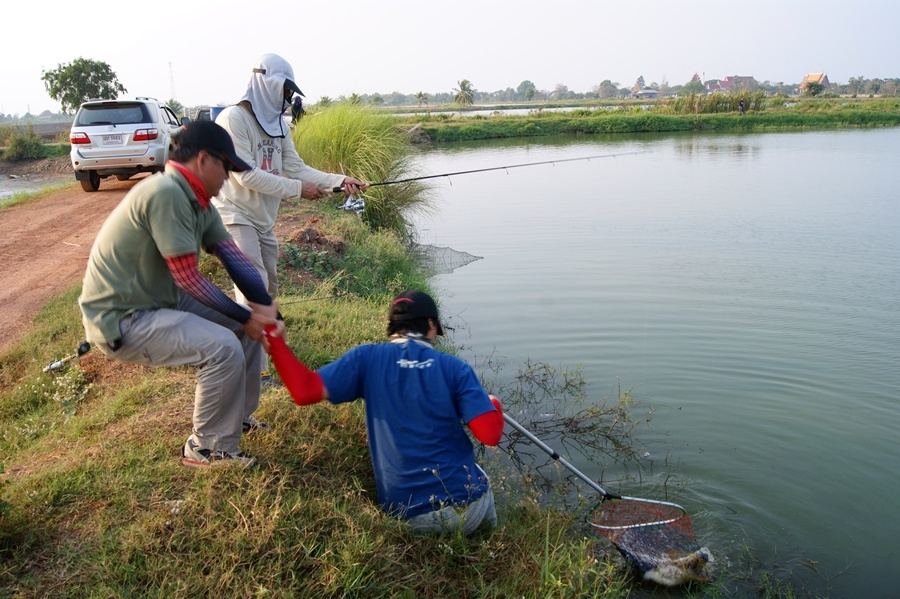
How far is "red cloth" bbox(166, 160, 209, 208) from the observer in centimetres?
319

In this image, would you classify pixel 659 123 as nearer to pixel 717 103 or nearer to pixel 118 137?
pixel 717 103

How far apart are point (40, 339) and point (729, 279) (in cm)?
822

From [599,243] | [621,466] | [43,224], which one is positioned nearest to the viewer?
[621,466]

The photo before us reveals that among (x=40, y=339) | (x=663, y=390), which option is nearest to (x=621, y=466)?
(x=663, y=390)

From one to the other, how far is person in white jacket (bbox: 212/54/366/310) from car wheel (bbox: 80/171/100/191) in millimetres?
10654

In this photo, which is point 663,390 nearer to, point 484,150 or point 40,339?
point 40,339

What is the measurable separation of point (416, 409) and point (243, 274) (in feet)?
3.54

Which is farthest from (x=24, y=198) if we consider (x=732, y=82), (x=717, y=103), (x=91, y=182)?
(x=732, y=82)

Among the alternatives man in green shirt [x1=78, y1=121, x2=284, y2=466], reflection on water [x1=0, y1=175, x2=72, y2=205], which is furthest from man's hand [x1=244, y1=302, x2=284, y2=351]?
reflection on water [x1=0, y1=175, x2=72, y2=205]

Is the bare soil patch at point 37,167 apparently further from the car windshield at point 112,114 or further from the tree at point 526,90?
the tree at point 526,90

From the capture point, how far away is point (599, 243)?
12.1 m

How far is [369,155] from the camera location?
1178 cm

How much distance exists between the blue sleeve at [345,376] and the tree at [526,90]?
152493mm

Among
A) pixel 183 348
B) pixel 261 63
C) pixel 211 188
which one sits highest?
pixel 261 63
